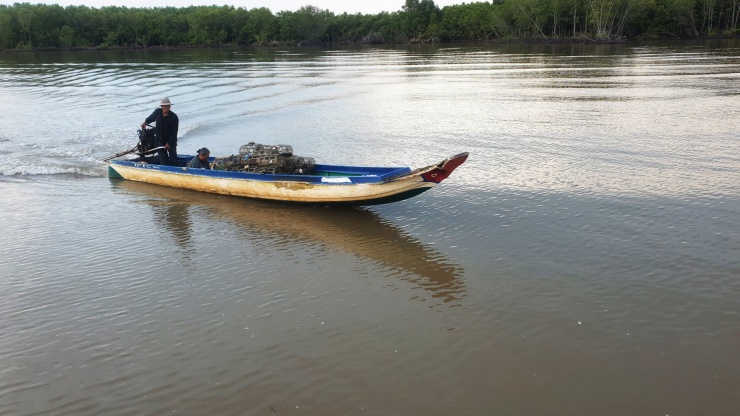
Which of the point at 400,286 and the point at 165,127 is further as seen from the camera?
the point at 165,127

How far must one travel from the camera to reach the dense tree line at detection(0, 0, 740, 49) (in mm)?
74625

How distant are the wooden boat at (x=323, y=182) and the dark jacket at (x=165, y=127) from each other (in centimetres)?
60

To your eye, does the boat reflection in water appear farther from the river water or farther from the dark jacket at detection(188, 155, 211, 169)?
the dark jacket at detection(188, 155, 211, 169)

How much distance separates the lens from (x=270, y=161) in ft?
37.2

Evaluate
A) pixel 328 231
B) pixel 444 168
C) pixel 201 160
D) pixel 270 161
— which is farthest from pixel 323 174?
pixel 444 168

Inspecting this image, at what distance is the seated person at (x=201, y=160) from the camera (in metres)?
12.5

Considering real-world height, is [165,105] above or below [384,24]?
below

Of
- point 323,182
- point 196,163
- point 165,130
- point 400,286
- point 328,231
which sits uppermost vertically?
point 165,130

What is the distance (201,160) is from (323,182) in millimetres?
3501

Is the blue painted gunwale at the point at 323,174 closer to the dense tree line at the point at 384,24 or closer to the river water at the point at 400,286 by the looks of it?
the river water at the point at 400,286

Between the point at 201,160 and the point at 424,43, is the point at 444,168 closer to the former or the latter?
the point at 201,160

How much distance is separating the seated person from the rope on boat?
0.75 m

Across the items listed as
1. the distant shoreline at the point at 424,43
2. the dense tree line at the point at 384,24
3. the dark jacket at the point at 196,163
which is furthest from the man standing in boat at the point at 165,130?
the dense tree line at the point at 384,24

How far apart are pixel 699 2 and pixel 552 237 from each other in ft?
262
